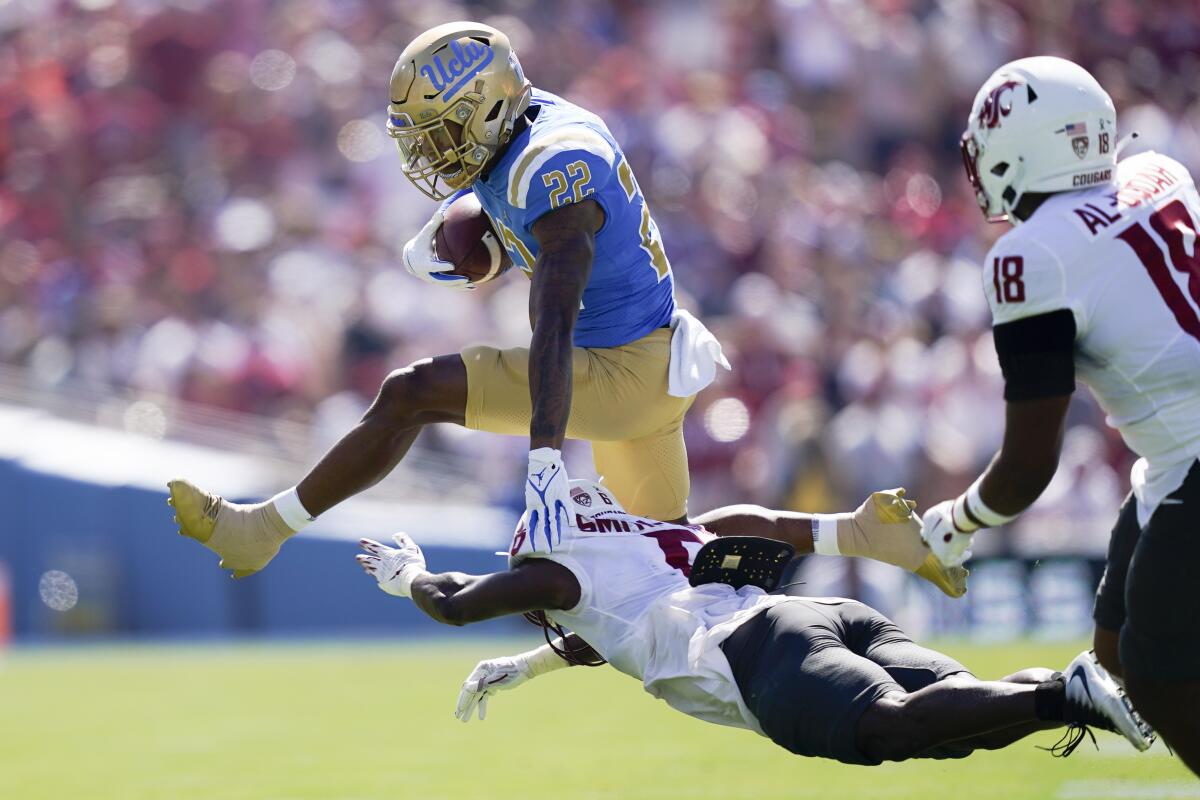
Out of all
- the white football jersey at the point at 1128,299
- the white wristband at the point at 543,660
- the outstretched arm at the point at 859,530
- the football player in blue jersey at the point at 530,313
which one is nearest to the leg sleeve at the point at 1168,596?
the white football jersey at the point at 1128,299

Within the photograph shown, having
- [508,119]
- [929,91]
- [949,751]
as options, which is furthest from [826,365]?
[949,751]

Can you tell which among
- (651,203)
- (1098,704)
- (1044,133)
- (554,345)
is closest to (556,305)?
(554,345)

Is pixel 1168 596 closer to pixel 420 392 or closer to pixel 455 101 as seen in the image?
pixel 420 392

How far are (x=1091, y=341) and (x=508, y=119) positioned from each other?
7.54 ft

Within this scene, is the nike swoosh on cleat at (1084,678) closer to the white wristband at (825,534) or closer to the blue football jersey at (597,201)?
the white wristband at (825,534)

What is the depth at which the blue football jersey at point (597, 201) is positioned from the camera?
5.54m

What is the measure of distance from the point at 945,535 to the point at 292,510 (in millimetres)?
2221

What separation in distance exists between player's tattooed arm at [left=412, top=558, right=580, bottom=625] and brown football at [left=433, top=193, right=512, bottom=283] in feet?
4.79

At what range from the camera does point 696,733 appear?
325 inches

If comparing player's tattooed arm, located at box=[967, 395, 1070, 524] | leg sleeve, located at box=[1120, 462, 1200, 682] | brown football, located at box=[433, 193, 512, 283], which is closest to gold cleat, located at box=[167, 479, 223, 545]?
brown football, located at box=[433, 193, 512, 283]

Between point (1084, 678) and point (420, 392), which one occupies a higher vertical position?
point (420, 392)

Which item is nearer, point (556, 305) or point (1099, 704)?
point (1099, 704)

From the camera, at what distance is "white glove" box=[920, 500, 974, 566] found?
4.52 metres

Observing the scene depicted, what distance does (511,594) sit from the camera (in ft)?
16.2
